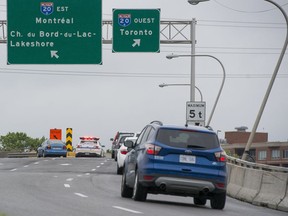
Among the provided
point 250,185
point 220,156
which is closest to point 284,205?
point 220,156

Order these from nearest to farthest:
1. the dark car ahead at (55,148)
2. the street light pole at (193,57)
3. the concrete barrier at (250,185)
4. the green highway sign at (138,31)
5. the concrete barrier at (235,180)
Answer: the concrete barrier at (250,185) < the concrete barrier at (235,180) < the green highway sign at (138,31) < the street light pole at (193,57) < the dark car ahead at (55,148)

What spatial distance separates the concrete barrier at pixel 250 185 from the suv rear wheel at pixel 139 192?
4.31m

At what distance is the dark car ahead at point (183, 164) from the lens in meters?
19.5

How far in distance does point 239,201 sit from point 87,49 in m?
22.3

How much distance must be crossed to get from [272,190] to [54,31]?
2444cm

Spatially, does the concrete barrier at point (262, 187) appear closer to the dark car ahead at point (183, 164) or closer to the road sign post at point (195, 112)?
the dark car ahead at point (183, 164)

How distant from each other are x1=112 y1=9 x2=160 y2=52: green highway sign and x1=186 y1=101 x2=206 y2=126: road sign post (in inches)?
129

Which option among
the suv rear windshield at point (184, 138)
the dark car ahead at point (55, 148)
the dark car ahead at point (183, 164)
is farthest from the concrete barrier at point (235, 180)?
the dark car ahead at point (55, 148)

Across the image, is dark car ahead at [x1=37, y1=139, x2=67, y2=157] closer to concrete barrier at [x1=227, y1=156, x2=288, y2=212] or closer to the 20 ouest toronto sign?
the 20 ouest toronto sign

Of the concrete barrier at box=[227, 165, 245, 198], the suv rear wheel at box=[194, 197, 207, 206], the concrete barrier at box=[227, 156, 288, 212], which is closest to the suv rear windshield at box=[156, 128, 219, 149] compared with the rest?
the suv rear wheel at box=[194, 197, 207, 206]

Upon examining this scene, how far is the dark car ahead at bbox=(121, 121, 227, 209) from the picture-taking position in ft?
64.0

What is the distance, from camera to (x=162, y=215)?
52.9ft

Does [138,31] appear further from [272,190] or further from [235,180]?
[272,190]

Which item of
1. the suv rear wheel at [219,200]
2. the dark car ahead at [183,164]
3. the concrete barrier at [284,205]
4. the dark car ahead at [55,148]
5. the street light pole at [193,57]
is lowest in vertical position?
the dark car ahead at [55,148]
